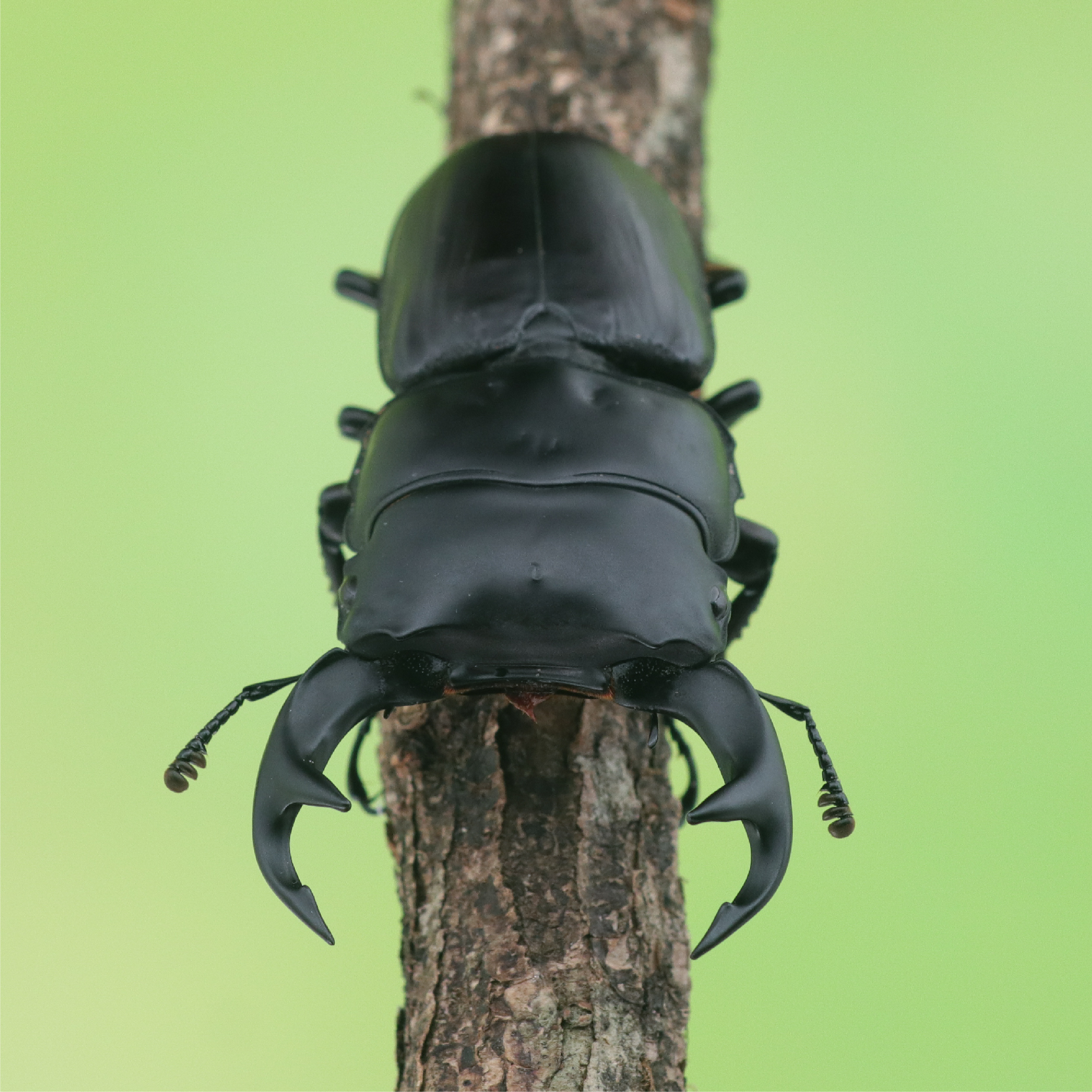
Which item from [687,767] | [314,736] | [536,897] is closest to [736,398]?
[687,767]

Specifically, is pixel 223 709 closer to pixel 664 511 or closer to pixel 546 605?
pixel 546 605

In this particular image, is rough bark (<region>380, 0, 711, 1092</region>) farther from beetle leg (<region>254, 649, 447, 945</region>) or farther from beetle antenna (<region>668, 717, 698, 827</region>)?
beetle leg (<region>254, 649, 447, 945</region>)

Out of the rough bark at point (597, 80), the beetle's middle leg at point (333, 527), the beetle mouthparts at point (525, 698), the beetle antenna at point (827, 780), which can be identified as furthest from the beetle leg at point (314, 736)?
the rough bark at point (597, 80)

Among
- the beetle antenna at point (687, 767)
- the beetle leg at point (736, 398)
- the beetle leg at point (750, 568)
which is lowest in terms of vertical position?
the beetle antenna at point (687, 767)

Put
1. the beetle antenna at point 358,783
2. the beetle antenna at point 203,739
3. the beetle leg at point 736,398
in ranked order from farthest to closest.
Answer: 1. the beetle leg at point 736,398
2. the beetle antenna at point 358,783
3. the beetle antenna at point 203,739

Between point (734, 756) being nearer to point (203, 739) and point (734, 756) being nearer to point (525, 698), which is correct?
point (525, 698)

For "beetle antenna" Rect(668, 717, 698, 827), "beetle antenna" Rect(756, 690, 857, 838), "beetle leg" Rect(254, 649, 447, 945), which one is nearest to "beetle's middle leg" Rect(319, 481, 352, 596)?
"beetle leg" Rect(254, 649, 447, 945)

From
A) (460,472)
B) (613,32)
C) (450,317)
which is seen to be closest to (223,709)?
(460,472)

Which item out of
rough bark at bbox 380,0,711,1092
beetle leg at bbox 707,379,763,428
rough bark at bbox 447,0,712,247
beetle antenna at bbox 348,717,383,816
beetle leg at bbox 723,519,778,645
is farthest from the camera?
rough bark at bbox 447,0,712,247

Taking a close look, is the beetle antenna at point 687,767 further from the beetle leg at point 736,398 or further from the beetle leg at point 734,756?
the beetle leg at point 736,398
